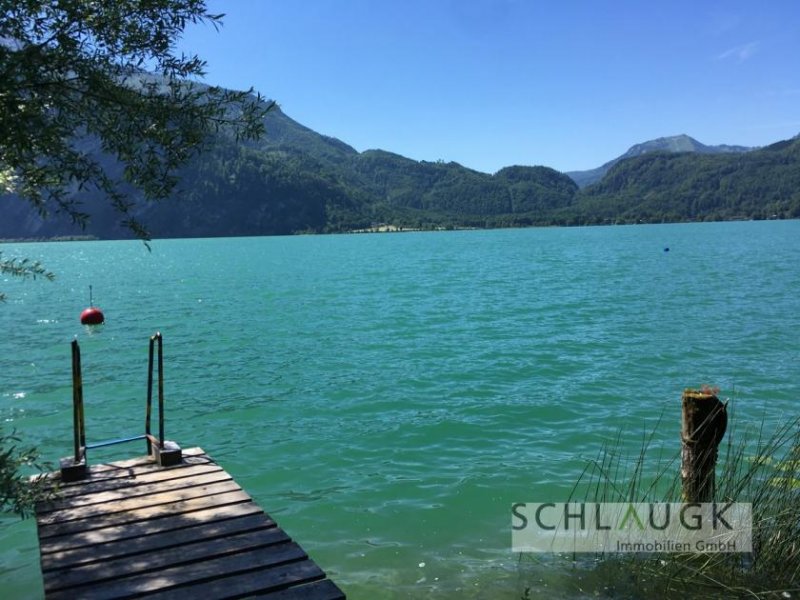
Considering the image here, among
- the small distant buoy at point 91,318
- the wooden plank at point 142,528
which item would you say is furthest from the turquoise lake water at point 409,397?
the wooden plank at point 142,528

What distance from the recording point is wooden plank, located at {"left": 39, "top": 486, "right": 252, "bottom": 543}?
6008 millimetres

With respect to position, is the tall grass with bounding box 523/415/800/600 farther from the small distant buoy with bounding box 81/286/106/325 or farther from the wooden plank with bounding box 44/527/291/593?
the small distant buoy with bounding box 81/286/106/325

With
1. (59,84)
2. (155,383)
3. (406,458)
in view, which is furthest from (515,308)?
(59,84)

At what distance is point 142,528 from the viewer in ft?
19.6

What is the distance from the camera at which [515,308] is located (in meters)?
33.3

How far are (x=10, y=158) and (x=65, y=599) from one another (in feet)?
11.7

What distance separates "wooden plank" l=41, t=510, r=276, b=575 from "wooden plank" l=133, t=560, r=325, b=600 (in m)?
0.88

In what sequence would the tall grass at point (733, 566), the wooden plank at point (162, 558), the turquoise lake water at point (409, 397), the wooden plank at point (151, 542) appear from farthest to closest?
the turquoise lake water at point (409, 397)
the tall grass at point (733, 566)
the wooden plank at point (151, 542)
the wooden plank at point (162, 558)

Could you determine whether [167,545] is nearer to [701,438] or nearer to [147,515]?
[147,515]

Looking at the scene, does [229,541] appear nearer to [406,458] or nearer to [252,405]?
[406,458]

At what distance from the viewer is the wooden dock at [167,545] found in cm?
479

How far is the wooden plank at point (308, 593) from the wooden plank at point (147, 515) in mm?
1765

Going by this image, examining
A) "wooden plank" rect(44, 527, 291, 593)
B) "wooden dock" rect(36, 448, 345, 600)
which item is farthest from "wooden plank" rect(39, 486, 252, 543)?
"wooden plank" rect(44, 527, 291, 593)

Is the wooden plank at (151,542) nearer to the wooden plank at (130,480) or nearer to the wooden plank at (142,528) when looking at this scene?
the wooden plank at (142,528)
